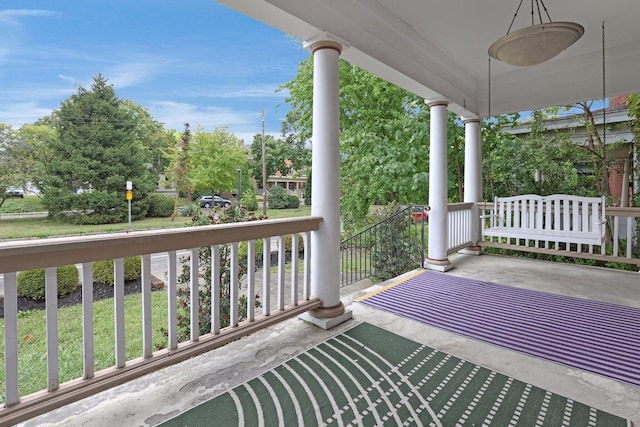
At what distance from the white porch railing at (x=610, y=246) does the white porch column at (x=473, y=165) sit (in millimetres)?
158

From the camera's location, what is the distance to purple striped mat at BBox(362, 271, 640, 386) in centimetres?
208

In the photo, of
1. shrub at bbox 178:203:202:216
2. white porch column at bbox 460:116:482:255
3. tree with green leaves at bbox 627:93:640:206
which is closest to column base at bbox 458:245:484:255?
white porch column at bbox 460:116:482:255

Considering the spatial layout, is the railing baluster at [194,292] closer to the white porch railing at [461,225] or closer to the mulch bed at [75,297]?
the mulch bed at [75,297]

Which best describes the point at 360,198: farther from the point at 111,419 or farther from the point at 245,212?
the point at 111,419

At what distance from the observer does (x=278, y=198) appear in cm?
296

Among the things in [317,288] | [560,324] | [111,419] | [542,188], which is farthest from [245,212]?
[542,188]

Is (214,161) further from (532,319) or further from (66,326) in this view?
(532,319)

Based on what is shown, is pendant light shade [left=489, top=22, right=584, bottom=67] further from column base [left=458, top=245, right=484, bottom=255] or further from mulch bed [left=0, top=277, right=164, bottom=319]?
mulch bed [left=0, top=277, right=164, bottom=319]

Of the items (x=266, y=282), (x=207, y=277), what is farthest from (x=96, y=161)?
(x=266, y=282)

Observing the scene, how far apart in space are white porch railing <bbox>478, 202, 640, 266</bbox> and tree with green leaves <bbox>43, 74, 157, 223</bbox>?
385cm

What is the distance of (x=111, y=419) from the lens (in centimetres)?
149

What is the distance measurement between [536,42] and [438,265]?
263cm

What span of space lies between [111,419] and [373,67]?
3154 millimetres

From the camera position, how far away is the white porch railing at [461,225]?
15.0ft
